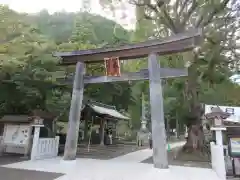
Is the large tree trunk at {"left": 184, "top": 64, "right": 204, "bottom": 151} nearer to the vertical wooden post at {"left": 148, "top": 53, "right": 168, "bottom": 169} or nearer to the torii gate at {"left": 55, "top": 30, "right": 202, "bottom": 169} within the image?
the torii gate at {"left": 55, "top": 30, "right": 202, "bottom": 169}

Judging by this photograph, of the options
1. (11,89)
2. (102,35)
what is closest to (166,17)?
(11,89)

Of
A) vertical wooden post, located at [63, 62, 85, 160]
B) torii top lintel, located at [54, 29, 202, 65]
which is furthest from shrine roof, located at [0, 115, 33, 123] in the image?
torii top lintel, located at [54, 29, 202, 65]

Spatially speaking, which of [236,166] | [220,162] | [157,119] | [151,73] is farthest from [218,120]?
[151,73]

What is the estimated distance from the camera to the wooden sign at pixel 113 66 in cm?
1015

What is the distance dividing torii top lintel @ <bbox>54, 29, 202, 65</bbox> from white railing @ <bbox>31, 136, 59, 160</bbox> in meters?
4.03

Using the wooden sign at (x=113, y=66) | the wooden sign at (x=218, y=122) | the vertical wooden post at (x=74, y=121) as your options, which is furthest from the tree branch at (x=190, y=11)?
the vertical wooden post at (x=74, y=121)

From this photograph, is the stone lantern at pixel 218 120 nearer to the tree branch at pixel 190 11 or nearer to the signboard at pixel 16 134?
the tree branch at pixel 190 11

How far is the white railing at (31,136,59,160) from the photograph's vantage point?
10.2m

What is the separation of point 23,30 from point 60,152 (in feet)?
23.2

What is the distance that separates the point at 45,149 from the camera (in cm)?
1071

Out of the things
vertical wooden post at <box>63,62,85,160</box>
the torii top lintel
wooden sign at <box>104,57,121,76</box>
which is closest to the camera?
the torii top lintel

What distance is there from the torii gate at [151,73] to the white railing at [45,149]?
146 cm

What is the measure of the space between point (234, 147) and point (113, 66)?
607 cm

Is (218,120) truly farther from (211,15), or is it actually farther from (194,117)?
(211,15)
